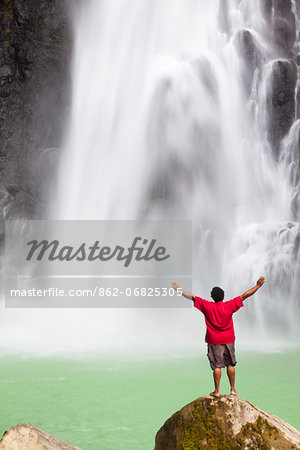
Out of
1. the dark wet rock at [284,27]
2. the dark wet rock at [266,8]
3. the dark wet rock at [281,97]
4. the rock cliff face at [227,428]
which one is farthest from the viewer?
the dark wet rock at [266,8]

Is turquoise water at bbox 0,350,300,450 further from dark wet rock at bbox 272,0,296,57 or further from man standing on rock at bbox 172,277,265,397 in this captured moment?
dark wet rock at bbox 272,0,296,57

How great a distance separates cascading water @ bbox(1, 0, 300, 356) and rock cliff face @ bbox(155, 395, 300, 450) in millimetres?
14789

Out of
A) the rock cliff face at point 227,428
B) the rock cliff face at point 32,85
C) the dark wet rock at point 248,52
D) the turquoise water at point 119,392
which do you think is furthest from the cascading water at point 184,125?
the rock cliff face at point 227,428

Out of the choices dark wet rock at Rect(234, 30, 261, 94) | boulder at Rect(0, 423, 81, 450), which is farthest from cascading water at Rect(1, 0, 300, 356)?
boulder at Rect(0, 423, 81, 450)

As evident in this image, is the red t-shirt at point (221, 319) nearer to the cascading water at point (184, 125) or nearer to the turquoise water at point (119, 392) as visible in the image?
the turquoise water at point (119, 392)

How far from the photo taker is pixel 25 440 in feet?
16.3

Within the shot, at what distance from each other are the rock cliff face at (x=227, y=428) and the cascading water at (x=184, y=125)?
48.5 feet

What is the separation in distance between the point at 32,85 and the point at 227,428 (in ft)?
79.8

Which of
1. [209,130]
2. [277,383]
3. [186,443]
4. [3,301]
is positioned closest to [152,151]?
[209,130]

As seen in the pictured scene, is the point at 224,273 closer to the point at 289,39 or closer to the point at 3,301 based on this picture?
the point at 3,301

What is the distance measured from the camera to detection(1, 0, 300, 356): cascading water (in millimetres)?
22906

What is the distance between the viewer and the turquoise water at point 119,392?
7477 millimetres

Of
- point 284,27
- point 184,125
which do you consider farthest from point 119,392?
point 284,27

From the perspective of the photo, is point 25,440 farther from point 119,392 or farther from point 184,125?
point 184,125
